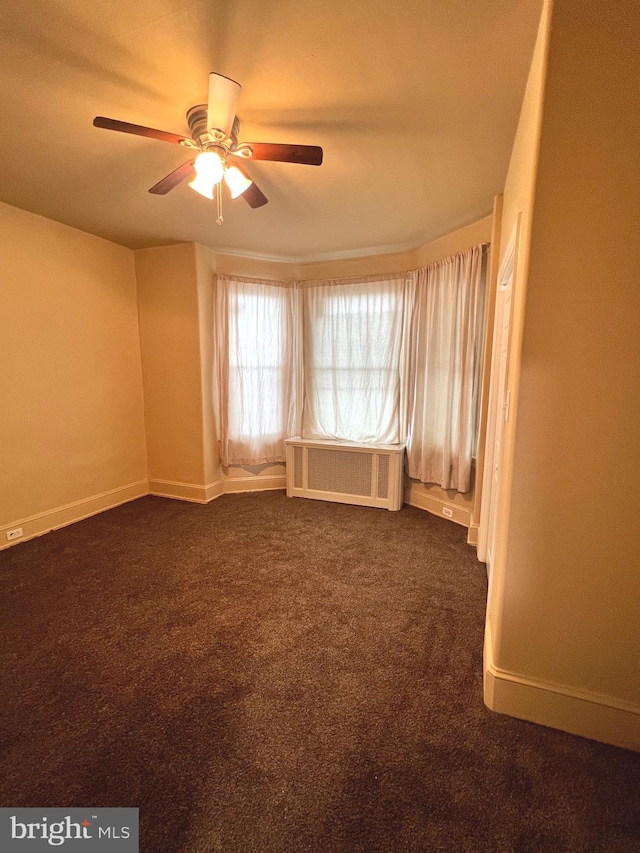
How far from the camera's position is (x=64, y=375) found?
10.0 ft

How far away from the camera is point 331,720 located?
135 centimetres

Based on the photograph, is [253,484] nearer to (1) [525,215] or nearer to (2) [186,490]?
(2) [186,490]

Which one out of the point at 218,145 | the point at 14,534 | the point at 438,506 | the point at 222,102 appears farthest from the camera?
the point at 438,506

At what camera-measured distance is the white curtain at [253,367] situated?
12.0ft

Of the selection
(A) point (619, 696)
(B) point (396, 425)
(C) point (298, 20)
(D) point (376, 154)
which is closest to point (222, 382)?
(B) point (396, 425)

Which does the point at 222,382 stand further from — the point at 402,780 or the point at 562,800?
the point at 562,800

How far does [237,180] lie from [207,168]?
0.22 metres

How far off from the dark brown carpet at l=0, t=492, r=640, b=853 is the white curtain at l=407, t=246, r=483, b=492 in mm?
990

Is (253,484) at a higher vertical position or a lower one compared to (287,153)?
lower

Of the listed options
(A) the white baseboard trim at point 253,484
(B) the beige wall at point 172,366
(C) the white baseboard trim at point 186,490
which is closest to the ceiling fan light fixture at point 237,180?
(B) the beige wall at point 172,366

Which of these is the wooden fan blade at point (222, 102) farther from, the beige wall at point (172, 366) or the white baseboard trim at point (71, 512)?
the white baseboard trim at point (71, 512)

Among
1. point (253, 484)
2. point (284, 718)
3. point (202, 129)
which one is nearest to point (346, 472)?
point (253, 484)

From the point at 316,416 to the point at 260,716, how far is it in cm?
280

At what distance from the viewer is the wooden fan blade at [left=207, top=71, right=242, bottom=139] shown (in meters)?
1.31
